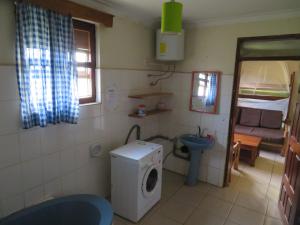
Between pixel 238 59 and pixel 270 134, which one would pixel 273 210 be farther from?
pixel 270 134

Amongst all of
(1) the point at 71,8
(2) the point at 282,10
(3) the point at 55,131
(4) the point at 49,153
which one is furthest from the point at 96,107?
(2) the point at 282,10

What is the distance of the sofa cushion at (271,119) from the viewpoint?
15.4 ft

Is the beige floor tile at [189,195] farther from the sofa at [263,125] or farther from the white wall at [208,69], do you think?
the sofa at [263,125]

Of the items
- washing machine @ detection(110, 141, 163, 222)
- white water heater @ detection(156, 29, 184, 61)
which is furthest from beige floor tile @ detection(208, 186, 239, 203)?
white water heater @ detection(156, 29, 184, 61)

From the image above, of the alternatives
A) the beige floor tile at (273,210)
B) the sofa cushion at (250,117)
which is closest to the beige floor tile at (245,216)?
the beige floor tile at (273,210)

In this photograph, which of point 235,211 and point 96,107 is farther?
point 235,211

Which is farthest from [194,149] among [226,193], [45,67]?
[45,67]

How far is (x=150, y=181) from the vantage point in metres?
2.52

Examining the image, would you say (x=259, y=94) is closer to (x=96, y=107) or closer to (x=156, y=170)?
(x=156, y=170)

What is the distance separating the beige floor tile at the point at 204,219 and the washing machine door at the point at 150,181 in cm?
52

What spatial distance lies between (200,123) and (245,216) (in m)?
1.29

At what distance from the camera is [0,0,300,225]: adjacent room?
1.66 m

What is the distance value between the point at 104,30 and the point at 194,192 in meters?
2.37

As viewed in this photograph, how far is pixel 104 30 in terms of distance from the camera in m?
2.30
